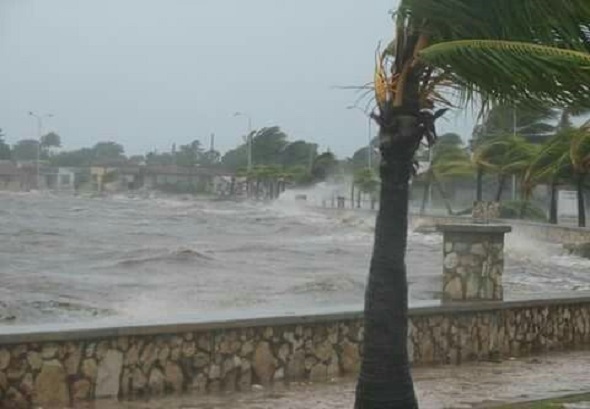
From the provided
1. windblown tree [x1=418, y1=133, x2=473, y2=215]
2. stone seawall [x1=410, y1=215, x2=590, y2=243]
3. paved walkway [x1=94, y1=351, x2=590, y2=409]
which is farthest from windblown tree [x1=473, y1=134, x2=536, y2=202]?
paved walkway [x1=94, y1=351, x2=590, y2=409]

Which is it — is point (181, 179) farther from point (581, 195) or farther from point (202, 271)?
point (202, 271)

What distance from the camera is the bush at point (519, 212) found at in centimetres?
5502

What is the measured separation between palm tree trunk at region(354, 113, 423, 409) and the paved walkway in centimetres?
179

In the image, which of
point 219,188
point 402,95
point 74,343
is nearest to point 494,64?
point 402,95

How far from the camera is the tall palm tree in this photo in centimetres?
646

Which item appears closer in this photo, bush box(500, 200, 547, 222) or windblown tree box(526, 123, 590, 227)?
windblown tree box(526, 123, 590, 227)

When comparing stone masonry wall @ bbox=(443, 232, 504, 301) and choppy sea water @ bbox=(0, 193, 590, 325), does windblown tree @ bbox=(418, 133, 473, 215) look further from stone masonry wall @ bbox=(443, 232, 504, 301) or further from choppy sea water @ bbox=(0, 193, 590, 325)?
stone masonry wall @ bbox=(443, 232, 504, 301)

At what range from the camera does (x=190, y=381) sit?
9.44 metres

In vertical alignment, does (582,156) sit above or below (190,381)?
above

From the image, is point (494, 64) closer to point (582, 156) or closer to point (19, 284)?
point (19, 284)

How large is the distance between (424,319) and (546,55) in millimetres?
5480

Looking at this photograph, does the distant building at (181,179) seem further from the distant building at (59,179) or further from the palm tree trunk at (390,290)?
the palm tree trunk at (390,290)

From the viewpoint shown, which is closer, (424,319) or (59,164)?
(424,319)

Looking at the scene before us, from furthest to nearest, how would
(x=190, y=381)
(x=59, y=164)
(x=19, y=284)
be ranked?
1. (x=59, y=164)
2. (x=19, y=284)
3. (x=190, y=381)
